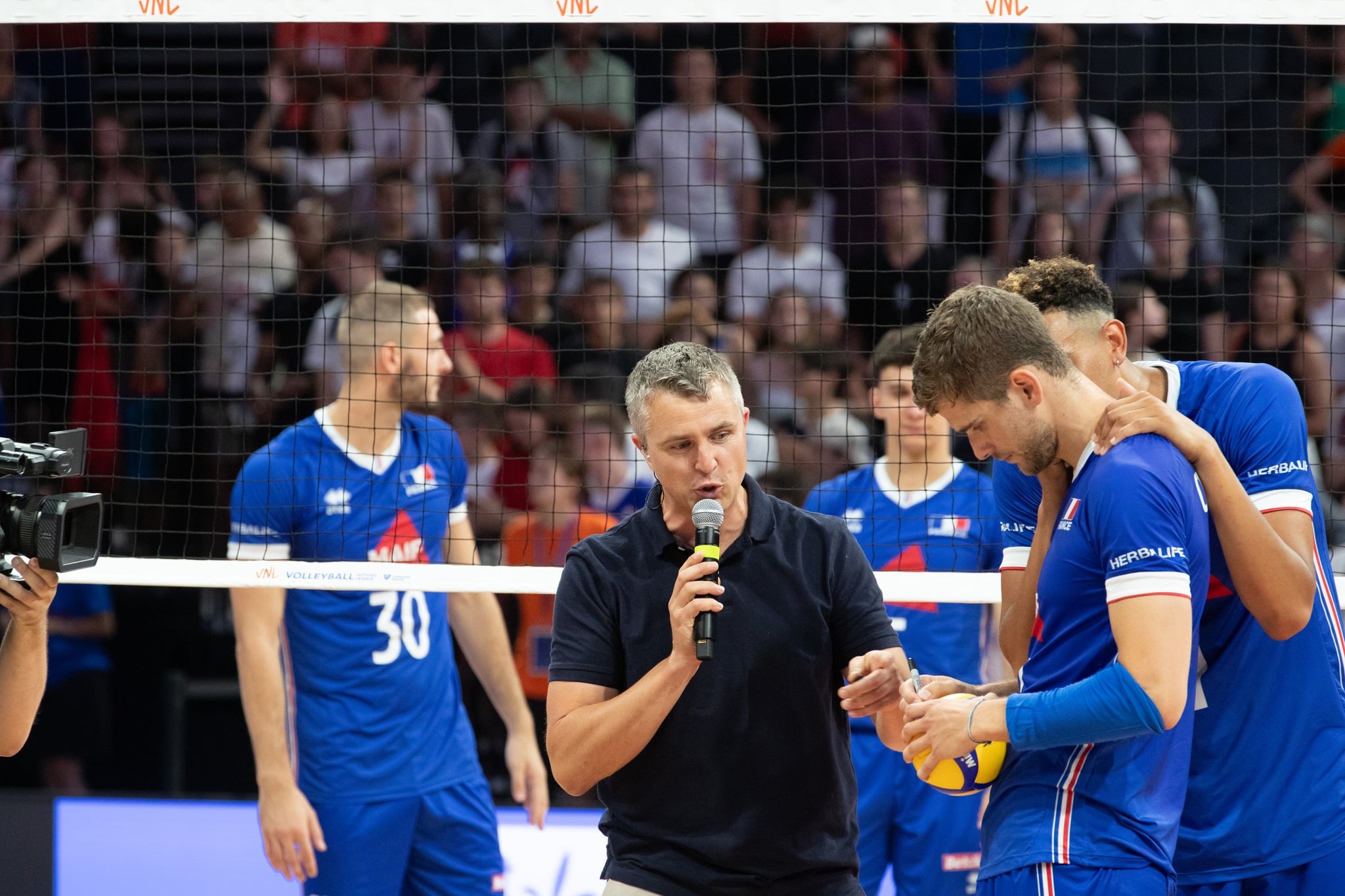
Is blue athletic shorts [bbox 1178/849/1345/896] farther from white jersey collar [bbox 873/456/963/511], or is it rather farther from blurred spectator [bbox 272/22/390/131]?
blurred spectator [bbox 272/22/390/131]

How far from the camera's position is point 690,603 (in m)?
2.75

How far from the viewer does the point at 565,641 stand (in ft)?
9.88

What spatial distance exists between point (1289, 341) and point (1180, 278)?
79cm

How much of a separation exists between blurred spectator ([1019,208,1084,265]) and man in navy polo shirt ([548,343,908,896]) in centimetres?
480

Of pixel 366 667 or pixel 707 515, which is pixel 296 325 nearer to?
pixel 366 667

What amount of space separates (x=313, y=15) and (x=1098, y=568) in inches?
139

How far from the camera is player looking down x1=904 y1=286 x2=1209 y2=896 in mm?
2547

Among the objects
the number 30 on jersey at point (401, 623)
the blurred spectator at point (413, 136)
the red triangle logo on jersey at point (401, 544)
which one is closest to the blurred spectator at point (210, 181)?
the blurred spectator at point (413, 136)

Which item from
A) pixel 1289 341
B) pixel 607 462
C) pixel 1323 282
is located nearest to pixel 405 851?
pixel 607 462

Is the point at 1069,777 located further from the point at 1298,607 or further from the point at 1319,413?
the point at 1319,413

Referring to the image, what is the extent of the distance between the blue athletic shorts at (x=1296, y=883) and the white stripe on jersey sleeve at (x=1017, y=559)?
2.69 feet

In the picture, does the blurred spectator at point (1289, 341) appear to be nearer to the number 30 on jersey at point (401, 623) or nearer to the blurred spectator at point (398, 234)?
the number 30 on jersey at point (401, 623)

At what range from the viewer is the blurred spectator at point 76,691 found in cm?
698

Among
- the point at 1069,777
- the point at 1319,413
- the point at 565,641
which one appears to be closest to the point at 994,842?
the point at 1069,777
